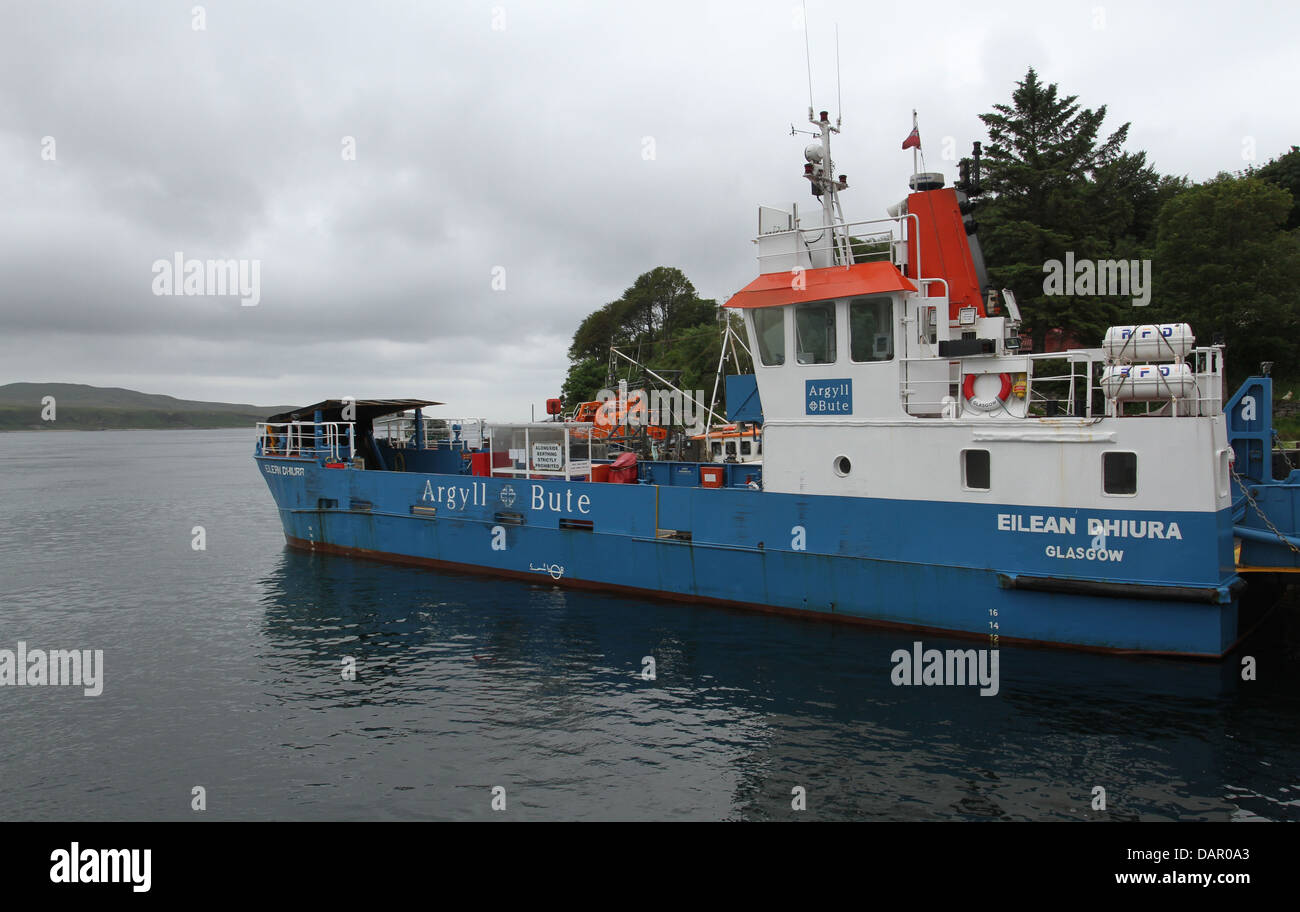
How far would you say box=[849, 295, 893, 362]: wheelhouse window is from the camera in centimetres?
1370

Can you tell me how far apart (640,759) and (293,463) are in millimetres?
17775

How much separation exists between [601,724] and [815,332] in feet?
25.6

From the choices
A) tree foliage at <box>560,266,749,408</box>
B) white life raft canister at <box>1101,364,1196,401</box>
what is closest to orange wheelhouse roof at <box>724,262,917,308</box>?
white life raft canister at <box>1101,364,1196,401</box>

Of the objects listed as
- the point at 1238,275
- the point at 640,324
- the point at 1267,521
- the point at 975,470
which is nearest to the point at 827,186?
the point at 975,470

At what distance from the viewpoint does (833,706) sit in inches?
433

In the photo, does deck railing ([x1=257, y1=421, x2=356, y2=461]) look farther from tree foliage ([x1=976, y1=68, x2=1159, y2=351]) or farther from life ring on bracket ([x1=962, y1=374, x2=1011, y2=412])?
tree foliage ([x1=976, y1=68, x2=1159, y2=351])

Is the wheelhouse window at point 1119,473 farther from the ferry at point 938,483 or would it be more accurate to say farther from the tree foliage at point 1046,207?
the tree foliage at point 1046,207

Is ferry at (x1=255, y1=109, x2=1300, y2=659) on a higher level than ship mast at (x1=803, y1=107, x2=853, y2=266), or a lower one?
lower

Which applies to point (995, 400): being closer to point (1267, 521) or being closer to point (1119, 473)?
point (1119, 473)

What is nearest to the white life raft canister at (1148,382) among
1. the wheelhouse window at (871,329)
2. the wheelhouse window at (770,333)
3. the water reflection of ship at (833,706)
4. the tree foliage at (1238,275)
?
the wheelhouse window at (871,329)

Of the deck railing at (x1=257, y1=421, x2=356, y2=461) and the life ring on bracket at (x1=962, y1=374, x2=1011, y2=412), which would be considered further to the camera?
the deck railing at (x1=257, y1=421, x2=356, y2=461)

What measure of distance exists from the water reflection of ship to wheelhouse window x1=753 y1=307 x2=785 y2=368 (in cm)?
490

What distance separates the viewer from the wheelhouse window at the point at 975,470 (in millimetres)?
12844
